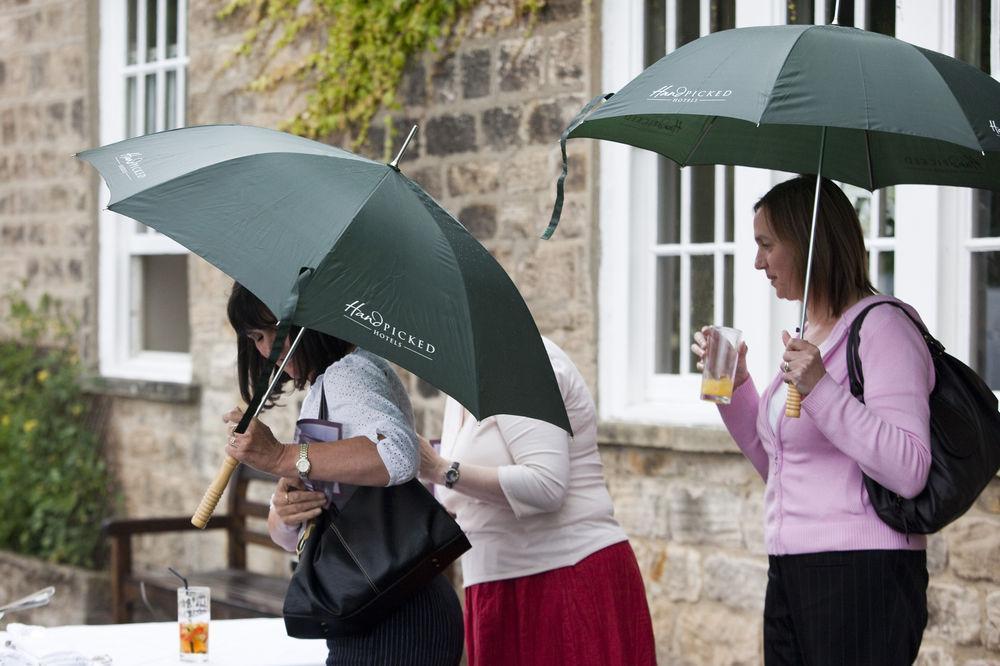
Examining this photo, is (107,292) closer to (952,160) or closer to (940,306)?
(940,306)

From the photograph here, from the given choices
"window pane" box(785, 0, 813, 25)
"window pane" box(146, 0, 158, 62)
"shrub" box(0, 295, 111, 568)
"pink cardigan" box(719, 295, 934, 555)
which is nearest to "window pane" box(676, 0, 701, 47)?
"window pane" box(785, 0, 813, 25)

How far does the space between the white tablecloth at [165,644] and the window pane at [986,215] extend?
2525 mm

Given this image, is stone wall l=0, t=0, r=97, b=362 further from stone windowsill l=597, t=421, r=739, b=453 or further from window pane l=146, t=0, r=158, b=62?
stone windowsill l=597, t=421, r=739, b=453

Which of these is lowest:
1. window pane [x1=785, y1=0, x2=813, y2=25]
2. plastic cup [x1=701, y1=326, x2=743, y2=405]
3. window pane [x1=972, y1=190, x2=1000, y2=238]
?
plastic cup [x1=701, y1=326, x2=743, y2=405]

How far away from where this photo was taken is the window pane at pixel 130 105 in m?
8.34

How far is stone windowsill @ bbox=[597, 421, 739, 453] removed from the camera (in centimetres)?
501

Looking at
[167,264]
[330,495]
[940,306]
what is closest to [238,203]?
[330,495]

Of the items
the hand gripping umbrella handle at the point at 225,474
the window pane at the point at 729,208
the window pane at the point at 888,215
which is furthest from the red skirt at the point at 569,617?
the window pane at the point at 729,208

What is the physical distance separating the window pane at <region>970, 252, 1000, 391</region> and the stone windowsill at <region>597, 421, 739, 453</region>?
894 mm

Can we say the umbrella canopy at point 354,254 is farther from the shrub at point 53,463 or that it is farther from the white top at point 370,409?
the shrub at point 53,463

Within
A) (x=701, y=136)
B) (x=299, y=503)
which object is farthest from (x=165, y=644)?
(x=701, y=136)

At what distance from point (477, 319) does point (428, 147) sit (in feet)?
12.1

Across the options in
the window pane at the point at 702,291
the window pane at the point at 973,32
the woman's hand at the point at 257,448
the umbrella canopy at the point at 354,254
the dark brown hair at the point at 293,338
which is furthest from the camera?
the window pane at the point at 702,291

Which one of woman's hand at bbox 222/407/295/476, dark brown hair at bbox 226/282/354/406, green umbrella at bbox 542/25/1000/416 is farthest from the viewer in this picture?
dark brown hair at bbox 226/282/354/406
